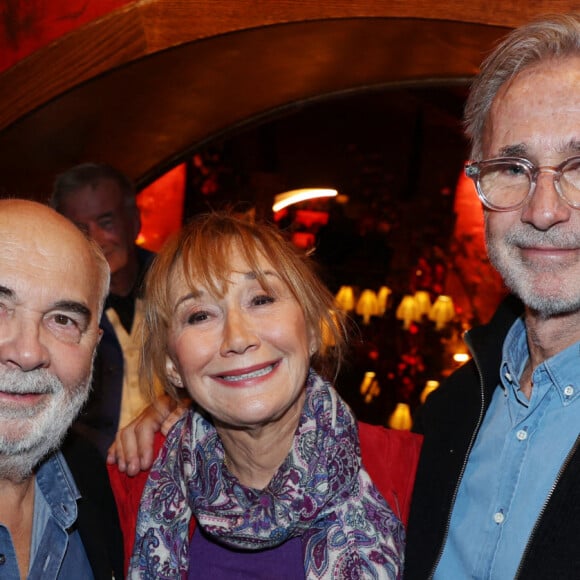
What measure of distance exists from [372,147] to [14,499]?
3479 millimetres

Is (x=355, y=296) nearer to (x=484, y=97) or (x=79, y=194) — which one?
(x=79, y=194)

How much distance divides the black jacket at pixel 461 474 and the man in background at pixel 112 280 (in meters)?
1.48

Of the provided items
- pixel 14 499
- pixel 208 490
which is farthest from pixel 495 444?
pixel 14 499

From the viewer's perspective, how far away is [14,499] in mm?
2080

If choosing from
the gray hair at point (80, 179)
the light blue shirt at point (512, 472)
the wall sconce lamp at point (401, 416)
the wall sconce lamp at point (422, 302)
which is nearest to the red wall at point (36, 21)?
the gray hair at point (80, 179)

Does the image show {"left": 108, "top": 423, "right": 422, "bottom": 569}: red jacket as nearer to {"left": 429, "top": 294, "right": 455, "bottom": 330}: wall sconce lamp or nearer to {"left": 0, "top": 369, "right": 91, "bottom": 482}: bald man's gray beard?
{"left": 0, "top": 369, "right": 91, "bottom": 482}: bald man's gray beard

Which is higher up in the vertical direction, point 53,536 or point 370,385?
point 370,385

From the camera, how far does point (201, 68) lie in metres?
3.11

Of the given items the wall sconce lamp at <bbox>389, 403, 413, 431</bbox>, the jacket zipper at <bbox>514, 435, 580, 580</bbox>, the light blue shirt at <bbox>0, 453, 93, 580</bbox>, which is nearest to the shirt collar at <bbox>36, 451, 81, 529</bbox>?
the light blue shirt at <bbox>0, 453, 93, 580</bbox>

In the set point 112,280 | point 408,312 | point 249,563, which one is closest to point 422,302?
point 408,312

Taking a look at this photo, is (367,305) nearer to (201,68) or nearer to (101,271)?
(201,68)

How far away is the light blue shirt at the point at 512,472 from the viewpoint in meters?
1.81

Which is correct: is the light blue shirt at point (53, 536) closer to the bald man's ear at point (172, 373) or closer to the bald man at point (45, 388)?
the bald man at point (45, 388)

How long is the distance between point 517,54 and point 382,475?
114 centimetres
